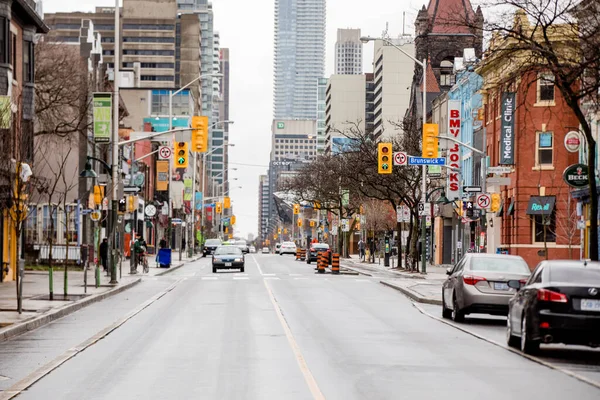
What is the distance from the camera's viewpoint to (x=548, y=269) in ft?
57.8

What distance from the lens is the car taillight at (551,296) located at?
16.9 metres

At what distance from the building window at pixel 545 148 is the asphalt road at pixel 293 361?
3232 cm

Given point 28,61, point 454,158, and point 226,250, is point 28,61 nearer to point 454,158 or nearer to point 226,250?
point 226,250

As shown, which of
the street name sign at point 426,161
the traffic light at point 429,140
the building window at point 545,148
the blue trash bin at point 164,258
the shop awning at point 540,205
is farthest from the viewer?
the blue trash bin at point 164,258

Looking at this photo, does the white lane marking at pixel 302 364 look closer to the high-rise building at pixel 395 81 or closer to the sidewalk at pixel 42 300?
the sidewalk at pixel 42 300

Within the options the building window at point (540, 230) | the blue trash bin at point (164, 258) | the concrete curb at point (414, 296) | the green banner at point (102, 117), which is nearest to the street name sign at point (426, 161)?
the concrete curb at point (414, 296)

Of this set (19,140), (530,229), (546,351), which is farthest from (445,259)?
(546,351)

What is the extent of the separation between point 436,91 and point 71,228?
181ft

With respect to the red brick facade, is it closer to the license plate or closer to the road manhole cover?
the road manhole cover

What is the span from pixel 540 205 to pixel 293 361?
142 ft

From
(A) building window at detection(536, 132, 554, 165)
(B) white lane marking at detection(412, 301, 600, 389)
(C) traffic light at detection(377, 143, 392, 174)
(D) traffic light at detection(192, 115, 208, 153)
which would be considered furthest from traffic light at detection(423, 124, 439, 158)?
(B) white lane marking at detection(412, 301, 600, 389)

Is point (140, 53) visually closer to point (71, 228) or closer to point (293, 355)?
point (71, 228)

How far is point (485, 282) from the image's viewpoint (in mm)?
24109

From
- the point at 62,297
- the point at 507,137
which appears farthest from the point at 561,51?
the point at 507,137
